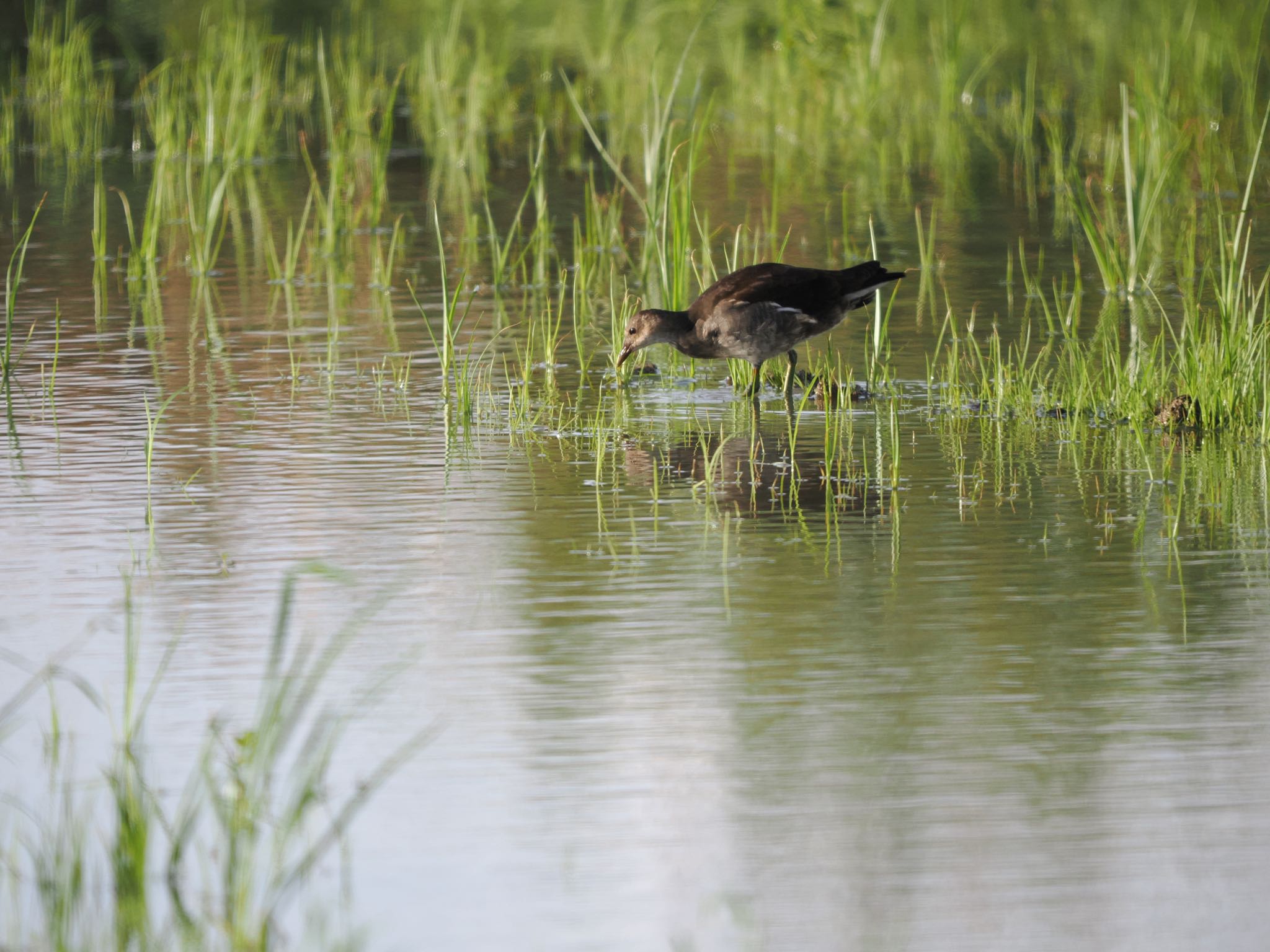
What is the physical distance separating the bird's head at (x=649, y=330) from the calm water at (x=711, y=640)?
237 millimetres

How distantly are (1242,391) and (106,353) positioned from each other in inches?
205

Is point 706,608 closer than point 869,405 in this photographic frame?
Yes

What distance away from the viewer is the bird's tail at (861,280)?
875 cm

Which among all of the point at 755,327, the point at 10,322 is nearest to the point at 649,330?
the point at 755,327

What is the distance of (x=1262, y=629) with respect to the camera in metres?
5.34

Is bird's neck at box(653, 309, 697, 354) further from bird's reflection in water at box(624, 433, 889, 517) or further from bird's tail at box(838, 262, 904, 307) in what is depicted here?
bird's reflection in water at box(624, 433, 889, 517)

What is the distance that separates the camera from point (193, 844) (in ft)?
13.5

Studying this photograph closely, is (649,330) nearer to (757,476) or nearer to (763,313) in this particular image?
(763,313)

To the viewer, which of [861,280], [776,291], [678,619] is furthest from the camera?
[861,280]

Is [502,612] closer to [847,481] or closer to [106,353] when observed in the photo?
[847,481]

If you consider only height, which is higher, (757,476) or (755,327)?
(755,327)

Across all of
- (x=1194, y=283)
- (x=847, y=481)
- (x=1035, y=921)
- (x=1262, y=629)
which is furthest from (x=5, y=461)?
(x=1194, y=283)

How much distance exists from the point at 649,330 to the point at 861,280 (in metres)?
0.92

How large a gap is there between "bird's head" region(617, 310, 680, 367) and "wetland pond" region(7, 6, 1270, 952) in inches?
9.2
